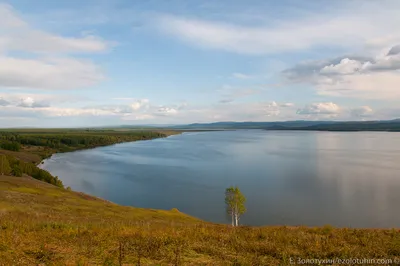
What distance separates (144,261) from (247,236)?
4.64 metres

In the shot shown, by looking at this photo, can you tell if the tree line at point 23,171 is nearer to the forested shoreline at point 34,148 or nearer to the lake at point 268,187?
the forested shoreline at point 34,148

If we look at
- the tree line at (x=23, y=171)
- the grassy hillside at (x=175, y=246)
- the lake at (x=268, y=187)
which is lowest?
the lake at (x=268, y=187)

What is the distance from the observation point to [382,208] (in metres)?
43.5

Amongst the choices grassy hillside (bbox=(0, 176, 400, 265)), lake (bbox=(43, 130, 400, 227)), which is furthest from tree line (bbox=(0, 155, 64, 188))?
grassy hillside (bbox=(0, 176, 400, 265))

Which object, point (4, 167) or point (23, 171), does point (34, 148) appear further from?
point (4, 167)

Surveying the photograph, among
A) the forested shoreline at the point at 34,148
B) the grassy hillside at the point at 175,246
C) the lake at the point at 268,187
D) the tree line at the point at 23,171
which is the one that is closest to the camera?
the grassy hillside at the point at 175,246

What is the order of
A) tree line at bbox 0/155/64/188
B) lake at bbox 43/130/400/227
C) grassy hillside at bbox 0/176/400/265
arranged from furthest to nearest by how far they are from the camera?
tree line at bbox 0/155/64/188, lake at bbox 43/130/400/227, grassy hillside at bbox 0/176/400/265

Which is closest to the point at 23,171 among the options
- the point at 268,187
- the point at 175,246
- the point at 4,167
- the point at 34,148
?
the point at 4,167

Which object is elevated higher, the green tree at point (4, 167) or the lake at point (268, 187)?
the green tree at point (4, 167)

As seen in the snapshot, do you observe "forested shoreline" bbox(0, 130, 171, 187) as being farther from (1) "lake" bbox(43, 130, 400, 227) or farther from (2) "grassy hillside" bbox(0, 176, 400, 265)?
(2) "grassy hillside" bbox(0, 176, 400, 265)

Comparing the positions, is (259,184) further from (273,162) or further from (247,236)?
(247,236)

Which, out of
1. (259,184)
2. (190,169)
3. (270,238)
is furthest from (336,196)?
(270,238)

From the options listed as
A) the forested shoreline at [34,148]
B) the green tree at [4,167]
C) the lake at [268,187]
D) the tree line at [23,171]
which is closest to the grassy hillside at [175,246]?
the lake at [268,187]

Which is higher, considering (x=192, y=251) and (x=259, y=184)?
(x=192, y=251)
